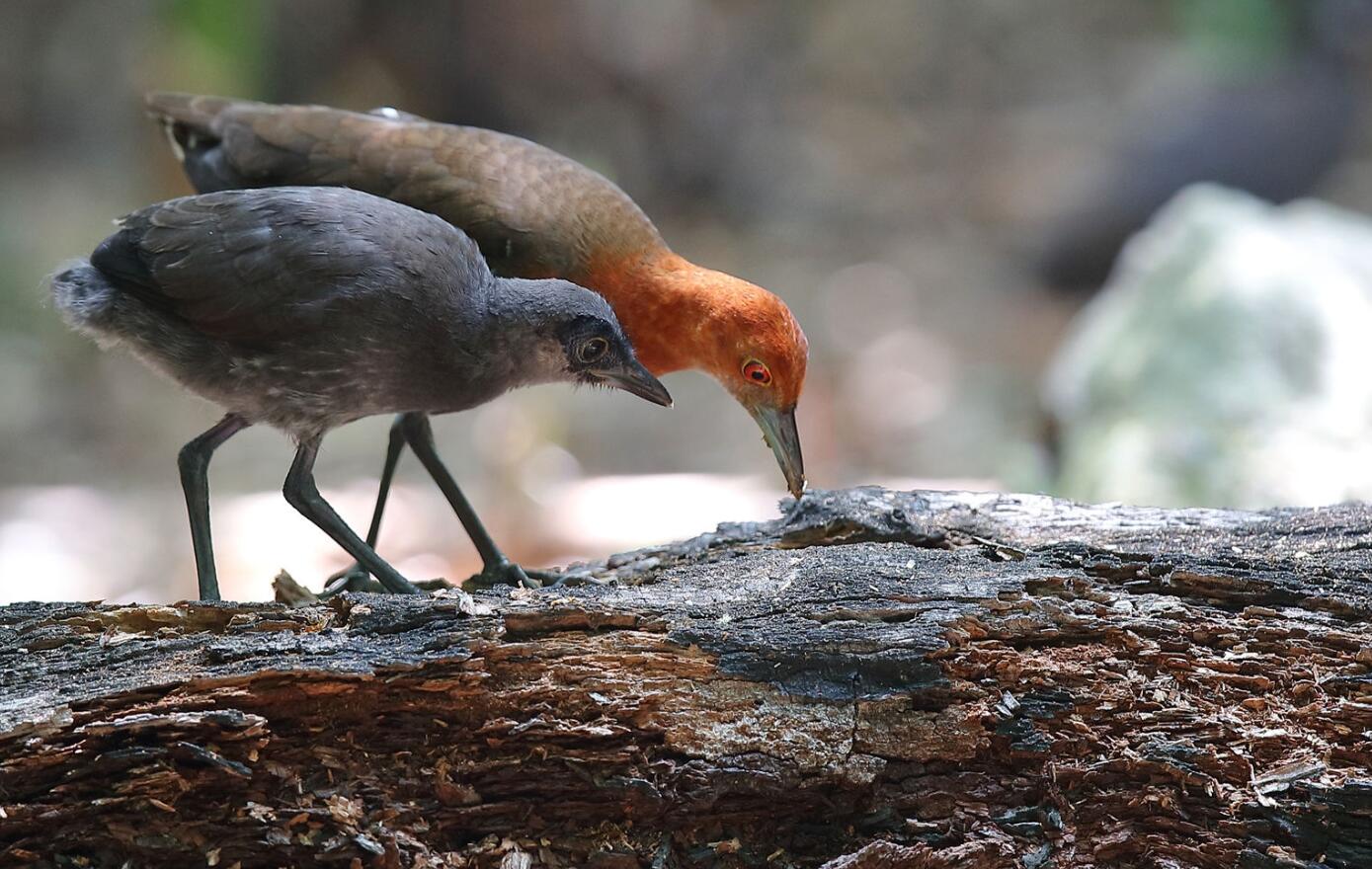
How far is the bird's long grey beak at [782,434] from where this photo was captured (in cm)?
428

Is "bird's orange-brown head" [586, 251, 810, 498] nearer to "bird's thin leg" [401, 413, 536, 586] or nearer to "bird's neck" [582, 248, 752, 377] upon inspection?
"bird's neck" [582, 248, 752, 377]

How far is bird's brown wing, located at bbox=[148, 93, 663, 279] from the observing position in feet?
13.6

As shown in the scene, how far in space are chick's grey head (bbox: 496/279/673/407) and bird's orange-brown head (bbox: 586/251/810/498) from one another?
61 cm

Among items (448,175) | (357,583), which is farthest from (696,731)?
(448,175)

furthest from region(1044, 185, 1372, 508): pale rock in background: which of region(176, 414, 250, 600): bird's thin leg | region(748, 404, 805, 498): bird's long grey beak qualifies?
region(176, 414, 250, 600): bird's thin leg

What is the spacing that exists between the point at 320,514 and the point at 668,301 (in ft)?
4.51

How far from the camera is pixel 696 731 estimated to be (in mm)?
2752

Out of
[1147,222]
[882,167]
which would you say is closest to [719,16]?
[882,167]

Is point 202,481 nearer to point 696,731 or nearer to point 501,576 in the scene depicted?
point 501,576

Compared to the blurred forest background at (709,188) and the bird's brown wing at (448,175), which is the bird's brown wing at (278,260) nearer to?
the bird's brown wing at (448,175)

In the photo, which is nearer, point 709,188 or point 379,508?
point 379,508

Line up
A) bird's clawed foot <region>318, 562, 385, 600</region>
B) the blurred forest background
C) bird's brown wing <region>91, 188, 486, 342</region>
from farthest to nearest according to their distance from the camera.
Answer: the blurred forest background < bird's clawed foot <region>318, 562, 385, 600</region> < bird's brown wing <region>91, 188, 486, 342</region>

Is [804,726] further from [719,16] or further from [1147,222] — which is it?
[719,16]

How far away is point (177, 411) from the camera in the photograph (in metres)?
10.1
